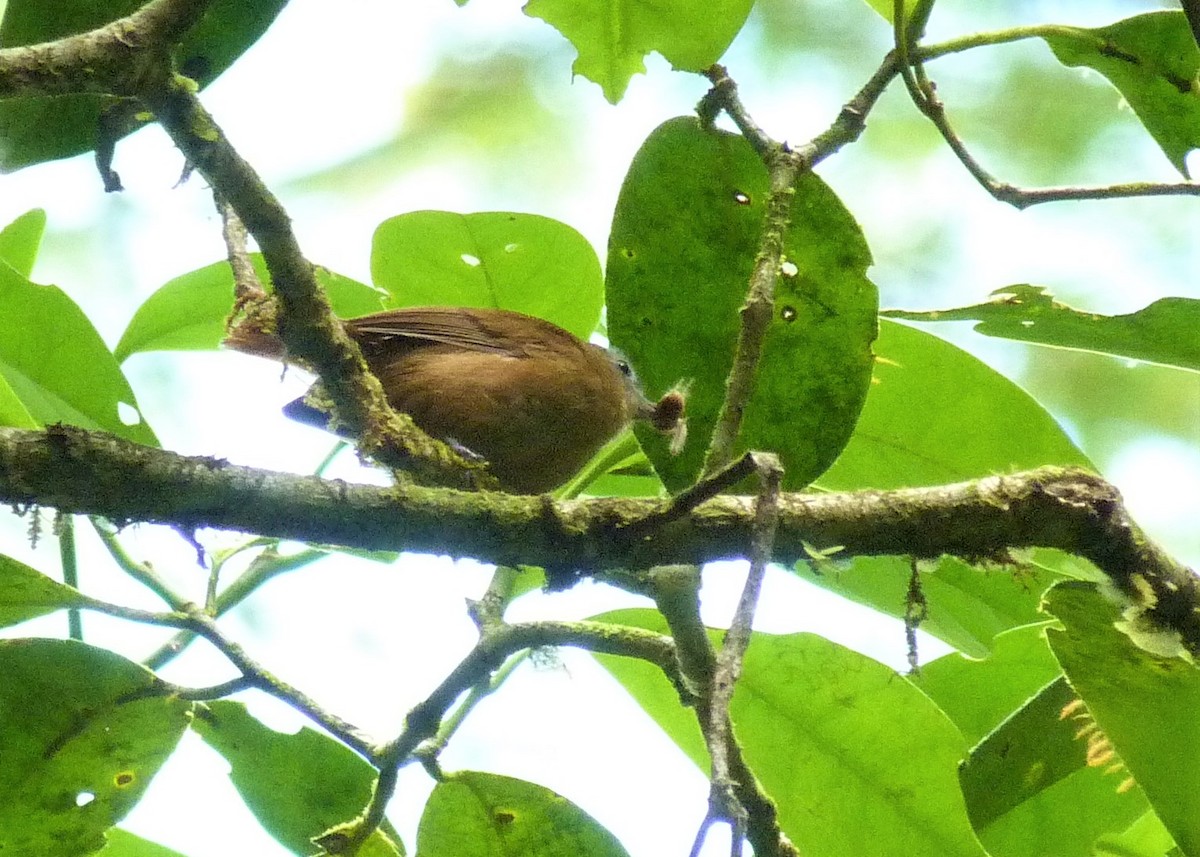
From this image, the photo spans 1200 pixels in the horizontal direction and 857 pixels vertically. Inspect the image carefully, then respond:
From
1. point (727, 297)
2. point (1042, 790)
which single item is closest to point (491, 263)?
point (727, 297)

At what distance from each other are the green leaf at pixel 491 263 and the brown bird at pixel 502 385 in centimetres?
5

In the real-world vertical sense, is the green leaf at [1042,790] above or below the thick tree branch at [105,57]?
below

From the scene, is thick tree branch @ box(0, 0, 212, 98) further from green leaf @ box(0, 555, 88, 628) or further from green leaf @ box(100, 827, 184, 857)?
green leaf @ box(100, 827, 184, 857)

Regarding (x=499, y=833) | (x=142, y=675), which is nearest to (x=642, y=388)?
(x=499, y=833)

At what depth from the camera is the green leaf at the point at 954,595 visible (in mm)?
2137

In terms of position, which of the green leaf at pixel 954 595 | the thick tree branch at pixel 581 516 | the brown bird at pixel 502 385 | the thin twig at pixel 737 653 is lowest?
the thin twig at pixel 737 653

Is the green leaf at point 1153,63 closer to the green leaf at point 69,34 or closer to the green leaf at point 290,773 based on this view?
the green leaf at point 69,34

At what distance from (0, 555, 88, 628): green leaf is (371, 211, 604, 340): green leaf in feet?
2.86

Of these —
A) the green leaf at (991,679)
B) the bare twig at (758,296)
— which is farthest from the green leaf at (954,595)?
the bare twig at (758,296)

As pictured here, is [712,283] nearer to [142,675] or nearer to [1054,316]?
[1054,316]

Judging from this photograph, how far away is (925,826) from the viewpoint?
73.1 inches

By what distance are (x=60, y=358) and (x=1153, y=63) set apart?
1.79 meters

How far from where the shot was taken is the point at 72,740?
5.97ft

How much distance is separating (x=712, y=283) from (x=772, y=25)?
585cm
